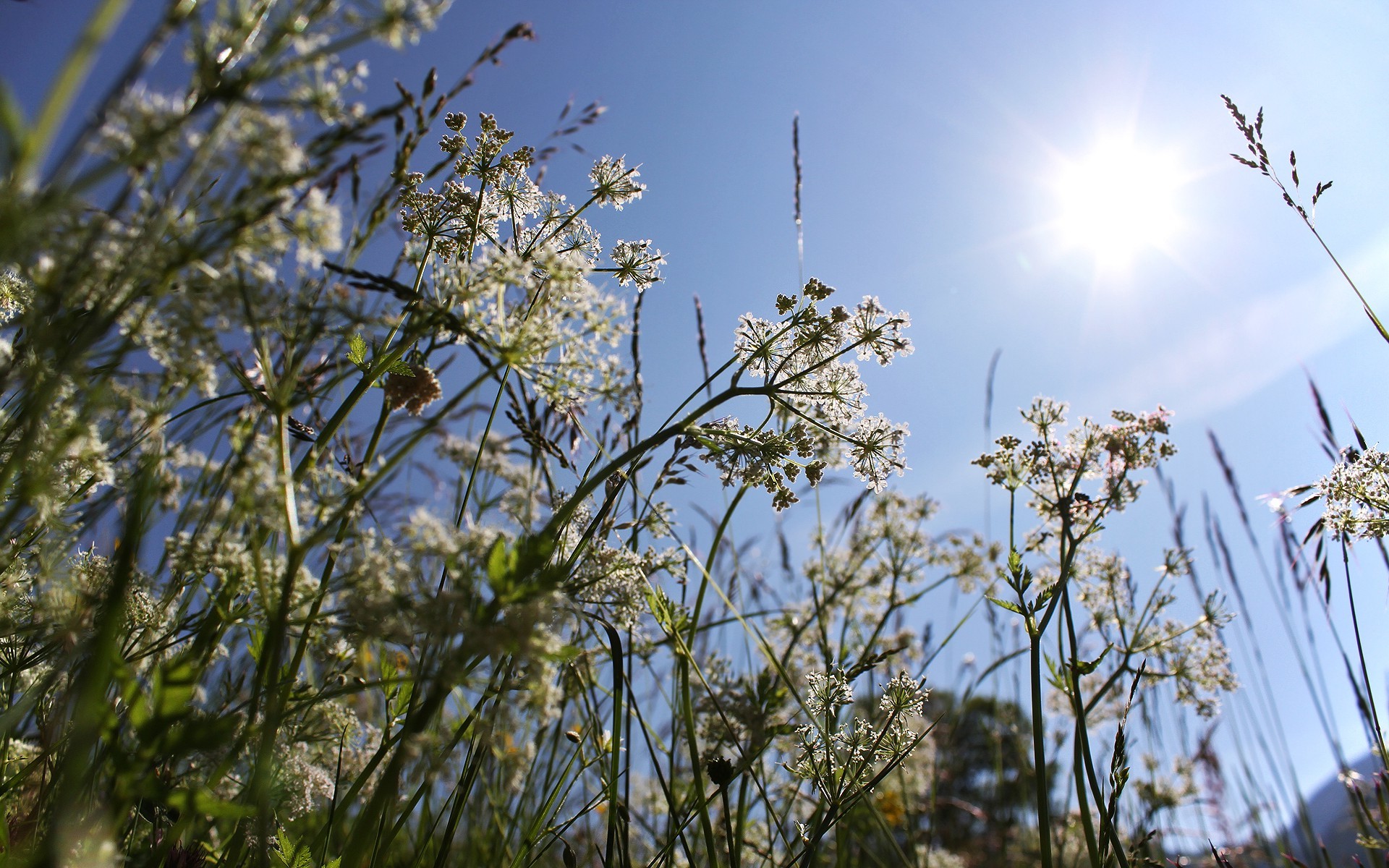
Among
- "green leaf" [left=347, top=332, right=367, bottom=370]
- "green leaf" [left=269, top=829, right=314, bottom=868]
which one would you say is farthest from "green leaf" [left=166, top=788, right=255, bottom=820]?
"green leaf" [left=347, top=332, right=367, bottom=370]

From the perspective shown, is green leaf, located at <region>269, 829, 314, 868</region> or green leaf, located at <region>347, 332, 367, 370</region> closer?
green leaf, located at <region>269, 829, 314, 868</region>

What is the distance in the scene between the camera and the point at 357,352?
1990 mm

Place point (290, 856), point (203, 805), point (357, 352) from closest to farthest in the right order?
point (203, 805) < point (290, 856) < point (357, 352)

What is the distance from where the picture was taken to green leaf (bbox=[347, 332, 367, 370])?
192cm

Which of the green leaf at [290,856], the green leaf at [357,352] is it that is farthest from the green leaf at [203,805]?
the green leaf at [357,352]

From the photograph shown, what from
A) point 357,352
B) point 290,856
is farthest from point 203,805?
point 357,352

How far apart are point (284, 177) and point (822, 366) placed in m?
1.40

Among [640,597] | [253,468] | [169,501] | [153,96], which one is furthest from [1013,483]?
[169,501]

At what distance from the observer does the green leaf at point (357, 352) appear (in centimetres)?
192

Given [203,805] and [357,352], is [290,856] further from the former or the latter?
[357,352]

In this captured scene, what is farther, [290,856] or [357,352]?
[357,352]

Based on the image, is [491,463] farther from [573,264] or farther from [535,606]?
[535,606]

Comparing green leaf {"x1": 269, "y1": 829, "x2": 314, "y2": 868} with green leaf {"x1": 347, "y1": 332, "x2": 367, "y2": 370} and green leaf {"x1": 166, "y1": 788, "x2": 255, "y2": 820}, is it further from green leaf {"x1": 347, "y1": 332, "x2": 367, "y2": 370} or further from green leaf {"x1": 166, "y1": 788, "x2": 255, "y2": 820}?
green leaf {"x1": 347, "y1": 332, "x2": 367, "y2": 370}

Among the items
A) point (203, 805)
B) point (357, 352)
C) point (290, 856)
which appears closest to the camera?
point (203, 805)
